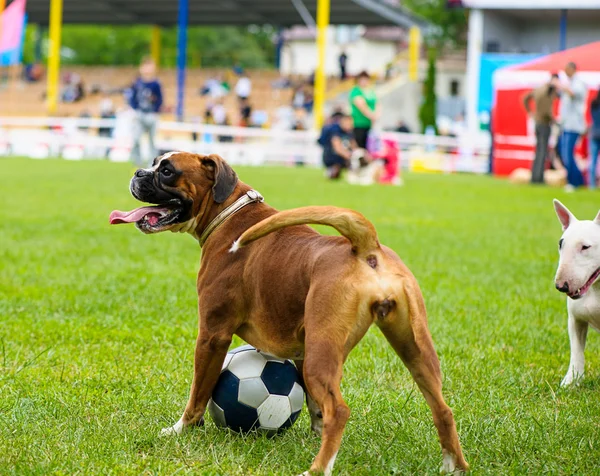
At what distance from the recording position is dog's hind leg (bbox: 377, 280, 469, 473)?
10.8ft

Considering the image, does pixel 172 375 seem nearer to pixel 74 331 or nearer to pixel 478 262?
pixel 74 331

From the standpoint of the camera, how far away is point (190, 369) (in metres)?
5.16

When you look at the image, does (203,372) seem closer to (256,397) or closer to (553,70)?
(256,397)

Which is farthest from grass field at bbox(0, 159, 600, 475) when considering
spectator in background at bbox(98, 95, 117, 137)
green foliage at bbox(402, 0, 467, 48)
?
green foliage at bbox(402, 0, 467, 48)

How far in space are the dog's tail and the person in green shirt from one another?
59.8 ft

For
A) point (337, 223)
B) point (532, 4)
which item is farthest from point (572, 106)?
point (532, 4)

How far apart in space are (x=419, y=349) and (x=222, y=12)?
172 feet

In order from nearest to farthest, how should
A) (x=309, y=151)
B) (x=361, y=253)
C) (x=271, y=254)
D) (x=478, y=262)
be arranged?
(x=361, y=253) < (x=271, y=254) < (x=478, y=262) < (x=309, y=151)

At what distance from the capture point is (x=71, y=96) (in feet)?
166

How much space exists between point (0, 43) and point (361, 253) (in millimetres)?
35821

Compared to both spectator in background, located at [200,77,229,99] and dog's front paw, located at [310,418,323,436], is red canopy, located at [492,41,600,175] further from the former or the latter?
dog's front paw, located at [310,418,323,436]

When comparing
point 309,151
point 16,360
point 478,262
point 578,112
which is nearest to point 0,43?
point 309,151

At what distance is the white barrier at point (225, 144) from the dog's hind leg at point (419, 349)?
30989 millimetres

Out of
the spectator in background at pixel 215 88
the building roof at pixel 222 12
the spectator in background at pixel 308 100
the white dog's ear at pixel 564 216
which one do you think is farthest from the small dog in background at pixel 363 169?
the spectator in background at pixel 215 88
